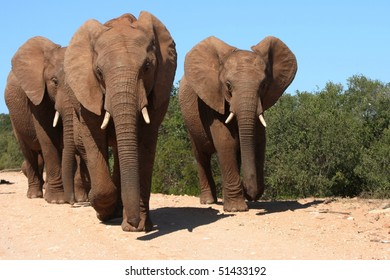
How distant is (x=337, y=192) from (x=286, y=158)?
6.71ft

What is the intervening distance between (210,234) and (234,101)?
9.49 feet

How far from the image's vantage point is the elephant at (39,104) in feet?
44.7

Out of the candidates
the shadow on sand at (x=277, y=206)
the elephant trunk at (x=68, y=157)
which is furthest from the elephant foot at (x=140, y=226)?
the elephant trunk at (x=68, y=157)

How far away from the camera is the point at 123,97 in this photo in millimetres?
8453

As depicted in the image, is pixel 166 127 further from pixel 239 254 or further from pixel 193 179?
pixel 239 254

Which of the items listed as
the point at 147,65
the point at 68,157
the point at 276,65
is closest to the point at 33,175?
the point at 68,157

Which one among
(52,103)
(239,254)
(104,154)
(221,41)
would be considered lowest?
(239,254)

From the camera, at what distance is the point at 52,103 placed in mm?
13977

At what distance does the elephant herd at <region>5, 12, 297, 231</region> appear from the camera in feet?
28.3

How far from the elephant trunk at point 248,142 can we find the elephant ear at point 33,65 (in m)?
4.22

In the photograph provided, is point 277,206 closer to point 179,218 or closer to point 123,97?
point 179,218

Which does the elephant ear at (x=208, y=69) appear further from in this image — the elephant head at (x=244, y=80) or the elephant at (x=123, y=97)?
the elephant at (x=123, y=97)

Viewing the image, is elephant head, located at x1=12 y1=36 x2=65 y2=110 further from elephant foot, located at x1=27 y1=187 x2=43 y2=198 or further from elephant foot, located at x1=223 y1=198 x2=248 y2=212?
elephant foot, located at x1=223 y1=198 x2=248 y2=212

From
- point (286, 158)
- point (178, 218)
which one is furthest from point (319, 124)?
point (178, 218)
